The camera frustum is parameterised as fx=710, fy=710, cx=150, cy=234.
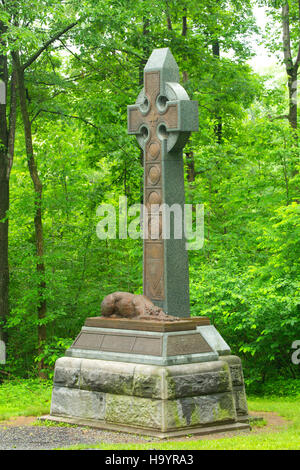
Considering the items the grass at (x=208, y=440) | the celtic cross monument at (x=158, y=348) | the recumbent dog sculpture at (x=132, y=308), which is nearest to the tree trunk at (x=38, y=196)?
the grass at (x=208, y=440)

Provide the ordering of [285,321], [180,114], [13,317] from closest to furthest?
[180,114] < [285,321] < [13,317]

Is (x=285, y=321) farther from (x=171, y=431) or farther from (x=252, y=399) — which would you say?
(x=171, y=431)

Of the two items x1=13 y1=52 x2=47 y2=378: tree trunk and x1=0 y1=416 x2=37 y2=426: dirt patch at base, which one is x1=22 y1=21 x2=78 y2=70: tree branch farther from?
x1=0 y1=416 x2=37 y2=426: dirt patch at base

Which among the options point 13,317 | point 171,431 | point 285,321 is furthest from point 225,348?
point 13,317

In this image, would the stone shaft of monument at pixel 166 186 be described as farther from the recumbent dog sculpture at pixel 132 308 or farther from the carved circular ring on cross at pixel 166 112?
the recumbent dog sculpture at pixel 132 308

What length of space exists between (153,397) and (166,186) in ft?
9.68

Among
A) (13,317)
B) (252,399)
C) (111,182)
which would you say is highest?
(111,182)

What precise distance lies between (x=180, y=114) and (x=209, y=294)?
5.26m

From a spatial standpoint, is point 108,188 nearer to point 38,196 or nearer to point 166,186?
point 38,196

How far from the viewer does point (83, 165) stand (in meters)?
18.9

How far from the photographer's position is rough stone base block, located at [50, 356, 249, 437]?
841 cm

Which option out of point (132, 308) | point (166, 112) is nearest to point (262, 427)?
point (132, 308)

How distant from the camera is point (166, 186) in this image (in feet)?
32.2

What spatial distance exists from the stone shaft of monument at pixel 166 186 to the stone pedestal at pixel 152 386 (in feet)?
2.45
